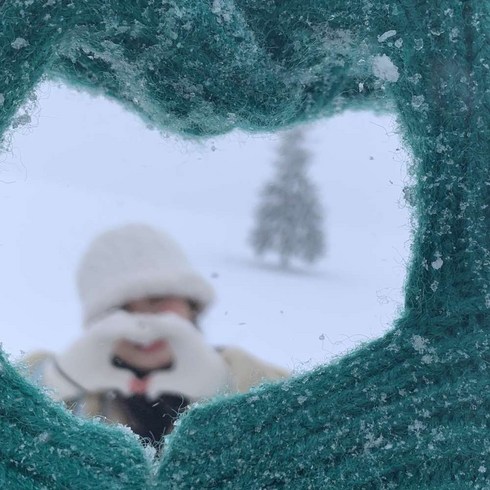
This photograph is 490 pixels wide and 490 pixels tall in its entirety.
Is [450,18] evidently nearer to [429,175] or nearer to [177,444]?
[429,175]

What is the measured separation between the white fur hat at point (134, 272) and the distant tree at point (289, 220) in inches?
59.0

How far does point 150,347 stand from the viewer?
1267 mm

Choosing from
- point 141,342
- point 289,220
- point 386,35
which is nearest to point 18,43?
point 386,35

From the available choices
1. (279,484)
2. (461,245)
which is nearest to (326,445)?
(279,484)

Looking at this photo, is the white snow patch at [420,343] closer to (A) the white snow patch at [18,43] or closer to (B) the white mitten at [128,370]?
(A) the white snow patch at [18,43]

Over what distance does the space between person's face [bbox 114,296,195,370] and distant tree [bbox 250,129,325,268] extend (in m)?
1.57

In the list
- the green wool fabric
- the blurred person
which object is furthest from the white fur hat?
the green wool fabric

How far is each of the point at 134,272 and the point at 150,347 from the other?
0.16 metres

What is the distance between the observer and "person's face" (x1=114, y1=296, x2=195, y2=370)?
4.11 feet

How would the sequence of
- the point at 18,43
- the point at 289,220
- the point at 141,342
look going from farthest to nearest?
the point at 289,220 < the point at 141,342 < the point at 18,43

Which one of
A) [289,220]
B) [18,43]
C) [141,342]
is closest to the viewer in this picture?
[18,43]

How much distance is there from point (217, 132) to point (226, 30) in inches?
2.6

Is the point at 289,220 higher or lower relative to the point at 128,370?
higher

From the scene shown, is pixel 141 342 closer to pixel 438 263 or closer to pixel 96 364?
pixel 96 364
